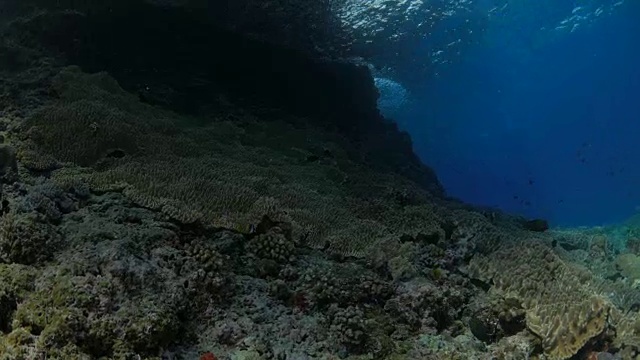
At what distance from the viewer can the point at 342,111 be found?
1986cm

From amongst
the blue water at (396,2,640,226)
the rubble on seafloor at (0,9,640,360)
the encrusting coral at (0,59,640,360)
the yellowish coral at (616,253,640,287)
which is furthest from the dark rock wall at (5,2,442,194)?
the blue water at (396,2,640,226)

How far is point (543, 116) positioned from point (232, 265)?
103284mm

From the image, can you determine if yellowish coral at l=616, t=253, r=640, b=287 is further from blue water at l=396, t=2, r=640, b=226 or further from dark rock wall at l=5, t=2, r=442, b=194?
blue water at l=396, t=2, r=640, b=226

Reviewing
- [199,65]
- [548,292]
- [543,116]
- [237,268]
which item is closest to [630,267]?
[548,292]

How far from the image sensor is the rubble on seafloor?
14.7ft

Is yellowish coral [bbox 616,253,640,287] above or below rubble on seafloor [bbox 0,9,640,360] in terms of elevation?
above

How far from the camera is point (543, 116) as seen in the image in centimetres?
9619

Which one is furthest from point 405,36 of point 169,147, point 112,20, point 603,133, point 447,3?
point 603,133

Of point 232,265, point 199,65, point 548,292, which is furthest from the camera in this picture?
point 199,65

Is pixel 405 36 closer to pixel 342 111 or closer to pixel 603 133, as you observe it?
pixel 342 111

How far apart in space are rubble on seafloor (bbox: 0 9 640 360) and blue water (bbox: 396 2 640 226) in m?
19.7

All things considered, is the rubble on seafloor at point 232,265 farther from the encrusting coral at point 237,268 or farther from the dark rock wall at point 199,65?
the dark rock wall at point 199,65

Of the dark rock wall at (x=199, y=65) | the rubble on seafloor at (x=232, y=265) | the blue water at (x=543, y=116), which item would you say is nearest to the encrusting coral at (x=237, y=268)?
the rubble on seafloor at (x=232, y=265)

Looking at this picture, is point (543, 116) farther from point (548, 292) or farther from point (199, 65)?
point (548, 292)
